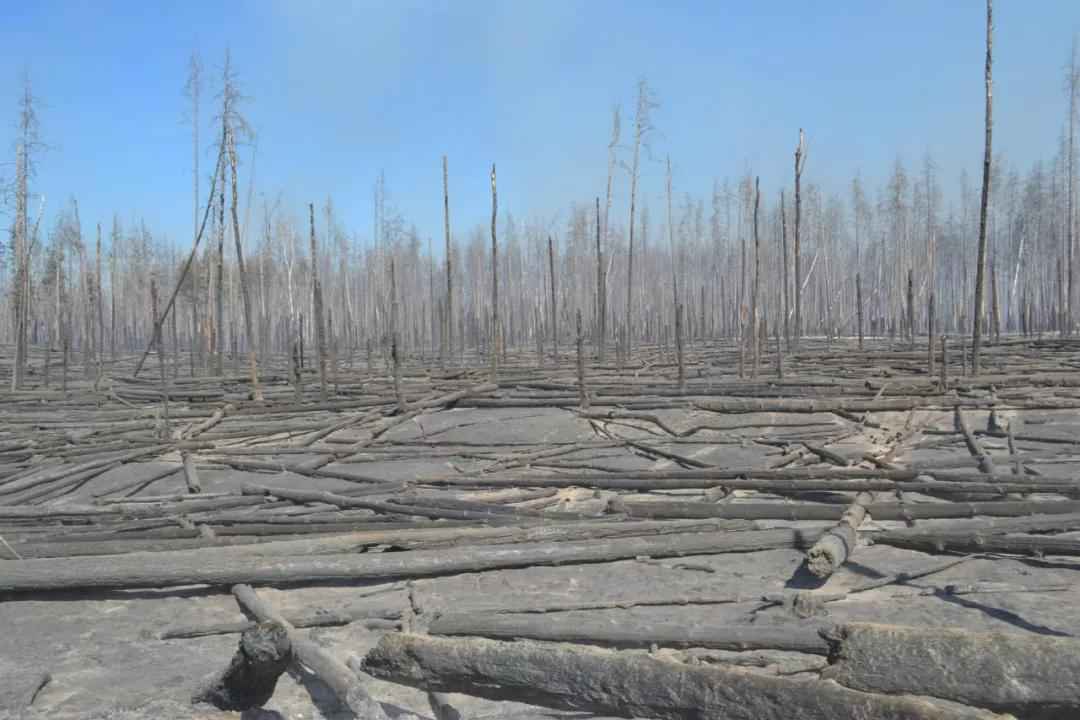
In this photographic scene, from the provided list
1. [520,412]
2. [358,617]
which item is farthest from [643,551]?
[520,412]

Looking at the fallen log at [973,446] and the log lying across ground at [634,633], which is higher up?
the fallen log at [973,446]

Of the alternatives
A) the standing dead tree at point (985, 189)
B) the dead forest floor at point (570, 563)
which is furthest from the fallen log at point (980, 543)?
the standing dead tree at point (985, 189)

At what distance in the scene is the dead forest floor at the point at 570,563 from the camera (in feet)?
6.95

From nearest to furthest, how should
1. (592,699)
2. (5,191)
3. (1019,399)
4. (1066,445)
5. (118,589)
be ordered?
(592,699)
(118,589)
(1066,445)
(1019,399)
(5,191)

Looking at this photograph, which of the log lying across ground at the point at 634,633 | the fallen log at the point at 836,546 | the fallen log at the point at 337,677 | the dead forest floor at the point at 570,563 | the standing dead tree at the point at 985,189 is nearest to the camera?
the dead forest floor at the point at 570,563

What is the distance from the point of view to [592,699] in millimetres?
2105

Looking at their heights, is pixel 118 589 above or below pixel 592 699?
below

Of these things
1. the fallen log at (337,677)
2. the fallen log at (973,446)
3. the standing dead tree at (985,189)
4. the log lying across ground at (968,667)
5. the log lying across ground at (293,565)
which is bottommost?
the log lying across ground at (293,565)

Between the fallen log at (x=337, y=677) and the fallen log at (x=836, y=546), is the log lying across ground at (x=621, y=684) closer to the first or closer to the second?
the fallen log at (x=337, y=677)

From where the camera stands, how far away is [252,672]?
2633mm

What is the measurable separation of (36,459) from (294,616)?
18.5 feet

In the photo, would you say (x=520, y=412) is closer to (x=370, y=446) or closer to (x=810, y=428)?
(x=370, y=446)

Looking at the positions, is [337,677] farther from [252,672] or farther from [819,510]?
[819,510]

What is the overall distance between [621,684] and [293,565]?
2.70 metres
